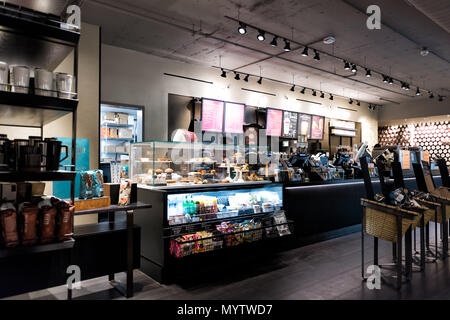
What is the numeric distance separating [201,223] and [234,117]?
4382 millimetres

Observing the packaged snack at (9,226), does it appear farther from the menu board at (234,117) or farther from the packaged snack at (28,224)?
the menu board at (234,117)

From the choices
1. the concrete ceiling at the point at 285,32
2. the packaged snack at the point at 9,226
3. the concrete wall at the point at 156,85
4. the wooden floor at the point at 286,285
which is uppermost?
the concrete ceiling at the point at 285,32

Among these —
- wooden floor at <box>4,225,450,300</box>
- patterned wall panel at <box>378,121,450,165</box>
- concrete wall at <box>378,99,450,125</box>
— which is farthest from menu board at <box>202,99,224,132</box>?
patterned wall panel at <box>378,121,450,165</box>

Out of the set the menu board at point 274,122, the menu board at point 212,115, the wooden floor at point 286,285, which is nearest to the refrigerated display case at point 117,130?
the menu board at point 212,115

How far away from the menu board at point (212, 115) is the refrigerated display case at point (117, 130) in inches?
56.1

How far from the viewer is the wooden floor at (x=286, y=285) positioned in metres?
2.88

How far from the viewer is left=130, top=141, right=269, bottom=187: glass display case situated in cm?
343

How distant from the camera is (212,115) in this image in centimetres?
711

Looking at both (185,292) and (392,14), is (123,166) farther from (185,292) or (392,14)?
(392,14)

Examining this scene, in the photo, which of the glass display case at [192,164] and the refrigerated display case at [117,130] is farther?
the refrigerated display case at [117,130]

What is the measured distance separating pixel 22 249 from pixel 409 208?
3253mm

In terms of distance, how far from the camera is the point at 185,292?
2.96 metres

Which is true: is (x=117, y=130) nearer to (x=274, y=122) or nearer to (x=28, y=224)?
(x=274, y=122)
